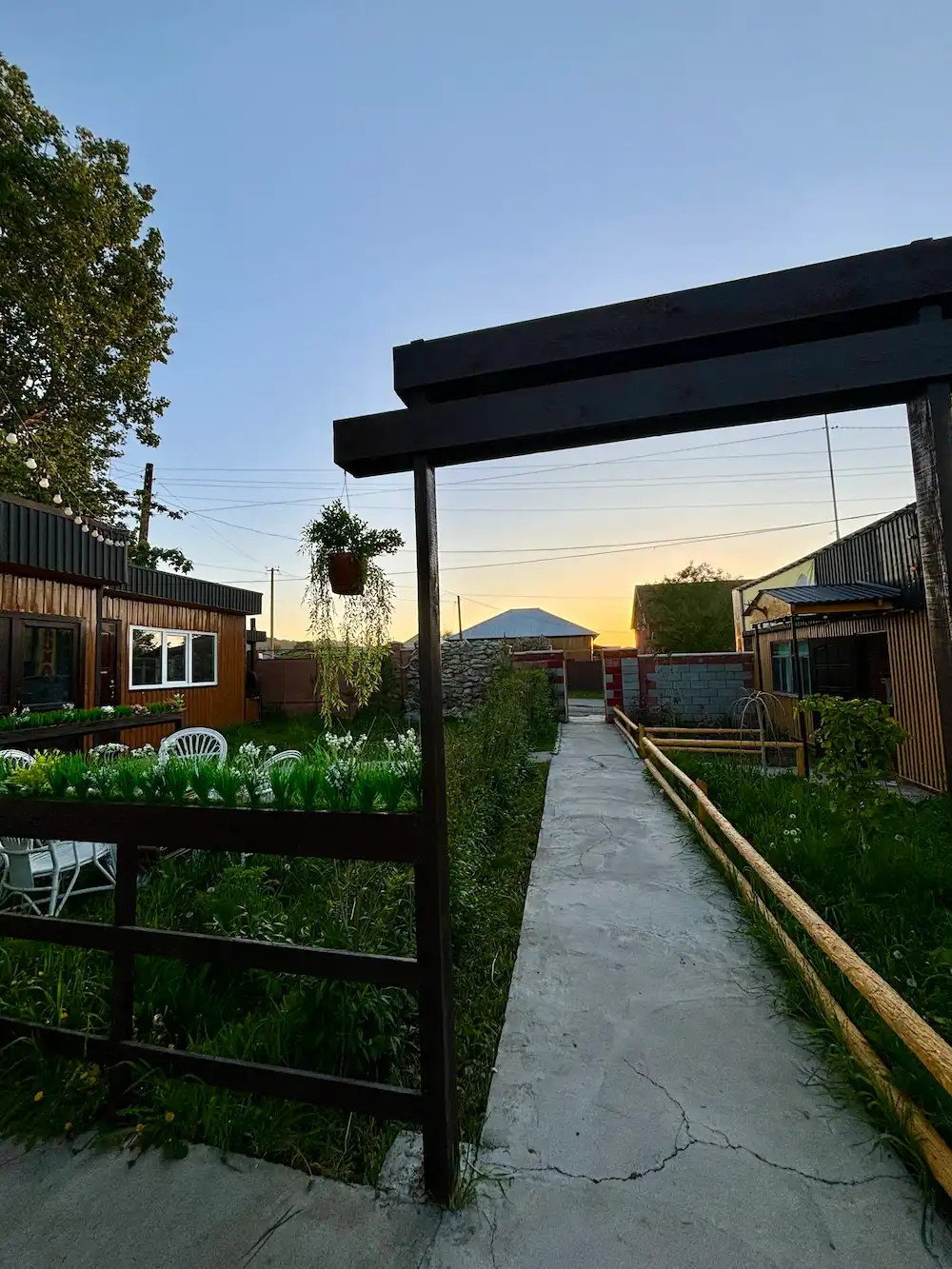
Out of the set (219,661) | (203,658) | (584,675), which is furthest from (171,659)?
(584,675)

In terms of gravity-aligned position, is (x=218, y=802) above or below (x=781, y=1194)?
above

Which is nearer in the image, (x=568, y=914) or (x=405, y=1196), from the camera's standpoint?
(x=405, y=1196)

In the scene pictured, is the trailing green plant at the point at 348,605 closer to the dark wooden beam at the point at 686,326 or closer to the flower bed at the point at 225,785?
the flower bed at the point at 225,785

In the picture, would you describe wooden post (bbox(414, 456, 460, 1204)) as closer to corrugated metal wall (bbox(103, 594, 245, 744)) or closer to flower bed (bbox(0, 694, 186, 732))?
flower bed (bbox(0, 694, 186, 732))

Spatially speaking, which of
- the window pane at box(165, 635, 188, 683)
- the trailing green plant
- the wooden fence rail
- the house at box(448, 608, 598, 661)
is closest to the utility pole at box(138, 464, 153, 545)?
the window pane at box(165, 635, 188, 683)

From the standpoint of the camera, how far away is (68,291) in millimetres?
8656

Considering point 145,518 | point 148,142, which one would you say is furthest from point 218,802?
point 145,518

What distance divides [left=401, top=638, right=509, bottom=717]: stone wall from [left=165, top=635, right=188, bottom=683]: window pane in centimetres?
455

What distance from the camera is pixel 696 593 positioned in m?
19.9

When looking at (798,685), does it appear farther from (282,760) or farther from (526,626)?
(526,626)

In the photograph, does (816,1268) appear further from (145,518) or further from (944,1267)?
(145,518)

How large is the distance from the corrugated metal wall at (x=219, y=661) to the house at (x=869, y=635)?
30.6 ft

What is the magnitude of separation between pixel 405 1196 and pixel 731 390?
2.02m

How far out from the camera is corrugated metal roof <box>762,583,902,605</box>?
19.9ft
